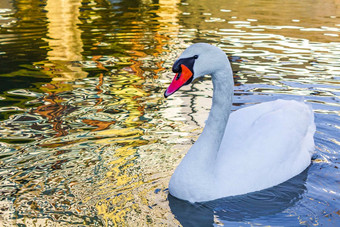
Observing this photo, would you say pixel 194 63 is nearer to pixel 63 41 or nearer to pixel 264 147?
pixel 264 147

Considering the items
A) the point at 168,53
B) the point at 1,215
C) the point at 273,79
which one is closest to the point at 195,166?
the point at 1,215

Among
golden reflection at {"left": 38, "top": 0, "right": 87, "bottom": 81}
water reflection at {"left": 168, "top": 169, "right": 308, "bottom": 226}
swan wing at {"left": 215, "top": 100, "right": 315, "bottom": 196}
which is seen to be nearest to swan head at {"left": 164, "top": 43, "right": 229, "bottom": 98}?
swan wing at {"left": 215, "top": 100, "right": 315, "bottom": 196}

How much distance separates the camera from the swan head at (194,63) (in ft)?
15.0

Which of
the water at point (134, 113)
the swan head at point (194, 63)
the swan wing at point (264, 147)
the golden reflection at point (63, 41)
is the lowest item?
the golden reflection at point (63, 41)

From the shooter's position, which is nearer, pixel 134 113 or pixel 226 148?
pixel 226 148

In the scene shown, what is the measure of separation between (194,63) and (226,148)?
3.38ft

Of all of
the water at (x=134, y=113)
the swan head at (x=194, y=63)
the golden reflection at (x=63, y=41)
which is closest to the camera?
the swan head at (x=194, y=63)

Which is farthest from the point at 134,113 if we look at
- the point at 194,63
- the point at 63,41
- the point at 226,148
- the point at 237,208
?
the point at 63,41

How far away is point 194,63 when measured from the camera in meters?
4.59

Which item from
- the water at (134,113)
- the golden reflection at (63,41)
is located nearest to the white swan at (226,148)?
the water at (134,113)

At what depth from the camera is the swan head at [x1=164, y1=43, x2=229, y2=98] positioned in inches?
180

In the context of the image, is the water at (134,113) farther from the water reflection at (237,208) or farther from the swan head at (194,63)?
the swan head at (194,63)

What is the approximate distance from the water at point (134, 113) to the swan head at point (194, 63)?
121 cm

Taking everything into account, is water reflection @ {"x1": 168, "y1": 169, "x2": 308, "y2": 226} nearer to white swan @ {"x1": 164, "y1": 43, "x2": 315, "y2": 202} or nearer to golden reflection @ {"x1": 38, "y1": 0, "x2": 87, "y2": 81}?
white swan @ {"x1": 164, "y1": 43, "x2": 315, "y2": 202}
